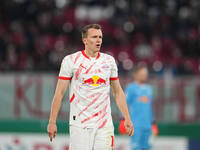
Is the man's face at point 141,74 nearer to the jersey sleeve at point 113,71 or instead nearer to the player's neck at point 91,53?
the jersey sleeve at point 113,71

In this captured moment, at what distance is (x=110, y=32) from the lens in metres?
14.9

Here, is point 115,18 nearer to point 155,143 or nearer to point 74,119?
point 155,143

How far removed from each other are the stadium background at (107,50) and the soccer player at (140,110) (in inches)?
81.5

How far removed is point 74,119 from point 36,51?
9.20 metres

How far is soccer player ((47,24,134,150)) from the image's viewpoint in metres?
4.80

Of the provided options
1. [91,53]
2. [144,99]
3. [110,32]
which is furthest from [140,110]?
[110,32]

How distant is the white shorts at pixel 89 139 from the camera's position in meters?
Result: 4.78

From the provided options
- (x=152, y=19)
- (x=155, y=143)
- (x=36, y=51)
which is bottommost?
(x=155, y=143)

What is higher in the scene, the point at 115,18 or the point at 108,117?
the point at 115,18

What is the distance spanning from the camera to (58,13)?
51.4 ft

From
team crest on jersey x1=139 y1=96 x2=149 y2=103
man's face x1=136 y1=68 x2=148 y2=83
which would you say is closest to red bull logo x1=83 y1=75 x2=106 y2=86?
man's face x1=136 y1=68 x2=148 y2=83

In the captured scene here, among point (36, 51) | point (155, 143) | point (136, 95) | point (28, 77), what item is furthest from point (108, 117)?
point (36, 51)

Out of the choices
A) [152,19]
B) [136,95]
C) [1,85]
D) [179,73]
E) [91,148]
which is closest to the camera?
[91,148]

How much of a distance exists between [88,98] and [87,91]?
0.23 feet
